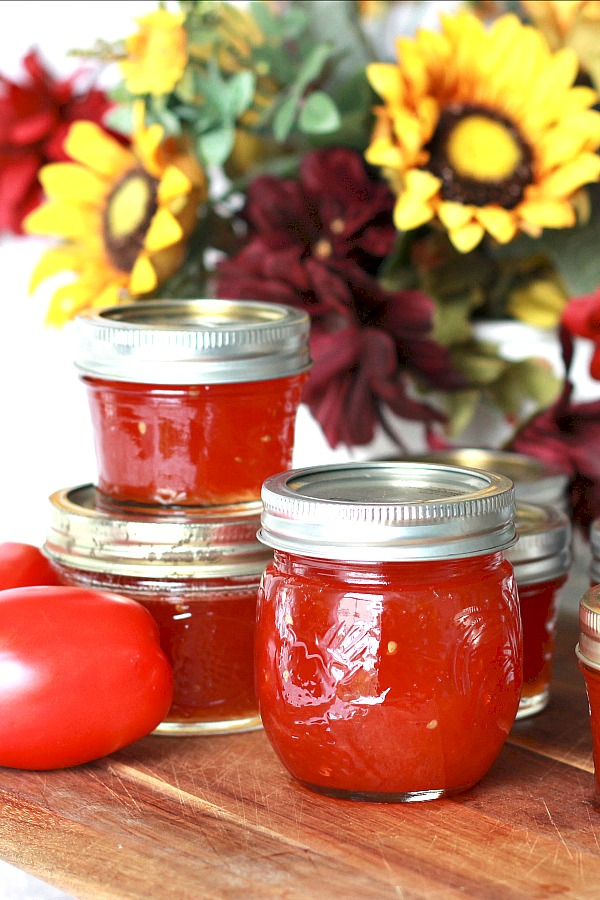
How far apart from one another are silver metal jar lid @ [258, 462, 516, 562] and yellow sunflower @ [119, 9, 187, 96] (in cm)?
54

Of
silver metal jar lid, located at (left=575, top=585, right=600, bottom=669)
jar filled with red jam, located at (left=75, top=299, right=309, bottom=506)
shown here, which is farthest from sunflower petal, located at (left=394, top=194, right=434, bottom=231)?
silver metal jar lid, located at (left=575, top=585, right=600, bottom=669)

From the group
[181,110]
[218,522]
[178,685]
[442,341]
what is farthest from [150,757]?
[181,110]

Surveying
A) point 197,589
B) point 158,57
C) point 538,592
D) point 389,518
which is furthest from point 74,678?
point 158,57

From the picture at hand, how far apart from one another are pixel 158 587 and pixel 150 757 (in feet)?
0.37

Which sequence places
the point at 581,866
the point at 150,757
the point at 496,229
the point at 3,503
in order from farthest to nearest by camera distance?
the point at 3,503 < the point at 496,229 < the point at 150,757 < the point at 581,866

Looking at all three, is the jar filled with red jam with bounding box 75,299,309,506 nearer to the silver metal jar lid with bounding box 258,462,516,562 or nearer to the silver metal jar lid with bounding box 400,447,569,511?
the silver metal jar lid with bounding box 258,462,516,562

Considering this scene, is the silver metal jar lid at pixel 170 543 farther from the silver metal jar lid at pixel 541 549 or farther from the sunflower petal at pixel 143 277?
the sunflower petal at pixel 143 277

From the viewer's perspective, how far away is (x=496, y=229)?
3.40 ft

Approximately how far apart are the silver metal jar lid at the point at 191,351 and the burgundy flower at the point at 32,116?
1.95ft

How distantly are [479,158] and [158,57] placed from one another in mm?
325

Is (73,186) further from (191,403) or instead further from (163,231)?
(191,403)

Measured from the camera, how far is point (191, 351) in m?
0.82

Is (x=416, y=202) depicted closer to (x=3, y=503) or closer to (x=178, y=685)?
(x=178, y=685)

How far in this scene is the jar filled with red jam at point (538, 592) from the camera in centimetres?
86
